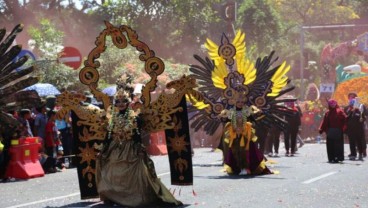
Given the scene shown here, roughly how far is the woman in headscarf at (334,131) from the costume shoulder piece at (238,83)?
2228 mm

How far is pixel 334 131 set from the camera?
67.6 ft

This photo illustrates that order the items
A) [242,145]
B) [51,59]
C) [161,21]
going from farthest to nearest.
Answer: [161,21] → [51,59] → [242,145]

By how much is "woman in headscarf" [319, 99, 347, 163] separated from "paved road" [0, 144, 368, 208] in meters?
0.91

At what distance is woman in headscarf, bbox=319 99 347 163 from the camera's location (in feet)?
66.8

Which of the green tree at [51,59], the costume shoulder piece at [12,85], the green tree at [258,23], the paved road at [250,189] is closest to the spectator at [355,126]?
the paved road at [250,189]

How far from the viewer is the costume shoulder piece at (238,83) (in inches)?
680

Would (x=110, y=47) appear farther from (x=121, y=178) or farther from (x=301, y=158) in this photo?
(x=121, y=178)

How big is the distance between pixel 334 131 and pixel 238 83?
433cm

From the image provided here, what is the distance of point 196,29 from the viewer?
4859cm

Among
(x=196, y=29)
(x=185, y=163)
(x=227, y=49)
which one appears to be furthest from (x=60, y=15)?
(x=185, y=163)

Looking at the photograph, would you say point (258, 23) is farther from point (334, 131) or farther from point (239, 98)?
point (239, 98)

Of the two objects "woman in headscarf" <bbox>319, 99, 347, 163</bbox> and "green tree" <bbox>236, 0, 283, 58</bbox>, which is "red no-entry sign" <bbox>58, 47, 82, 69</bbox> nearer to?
"woman in headscarf" <bbox>319, 99, 347, 163</bbox>

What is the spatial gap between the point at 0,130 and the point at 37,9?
35.6 m

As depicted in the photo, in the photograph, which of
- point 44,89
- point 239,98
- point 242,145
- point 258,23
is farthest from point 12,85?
point 258,23
